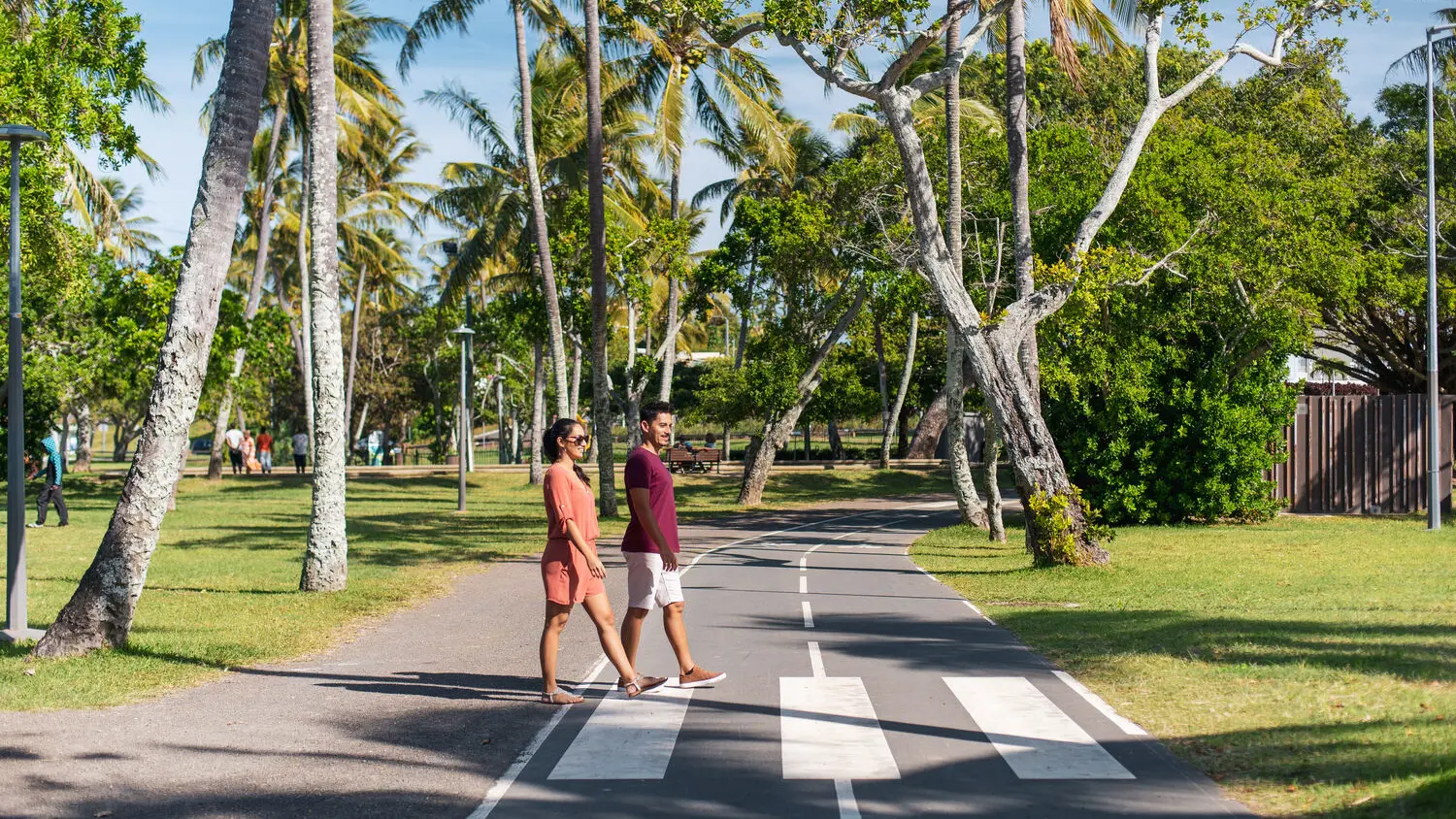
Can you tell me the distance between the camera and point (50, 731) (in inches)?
284

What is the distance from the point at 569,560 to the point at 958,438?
48.2ft

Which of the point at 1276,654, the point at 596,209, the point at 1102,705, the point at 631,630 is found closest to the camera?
the point at 1102,705

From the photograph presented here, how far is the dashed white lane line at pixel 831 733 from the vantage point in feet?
20.6

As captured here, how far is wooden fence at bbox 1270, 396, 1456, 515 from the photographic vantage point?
25.6m

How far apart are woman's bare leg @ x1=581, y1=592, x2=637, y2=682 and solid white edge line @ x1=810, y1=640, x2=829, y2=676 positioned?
1441 millimetres

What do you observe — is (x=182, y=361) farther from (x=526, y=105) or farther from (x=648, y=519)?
(x=526, y=105)

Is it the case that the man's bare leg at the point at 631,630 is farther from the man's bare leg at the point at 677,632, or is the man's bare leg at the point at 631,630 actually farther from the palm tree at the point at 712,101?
the palm tree at the point at 712,101

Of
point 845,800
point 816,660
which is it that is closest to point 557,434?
point 816,660

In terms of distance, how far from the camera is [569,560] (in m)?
7.95

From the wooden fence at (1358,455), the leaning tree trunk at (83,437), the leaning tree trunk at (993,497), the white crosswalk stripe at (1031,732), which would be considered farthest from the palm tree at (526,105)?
the leaning tree trunk at (83,437)

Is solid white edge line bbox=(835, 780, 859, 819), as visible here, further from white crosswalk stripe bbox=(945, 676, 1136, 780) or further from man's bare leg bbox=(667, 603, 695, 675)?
man's bare leg bbox=(667, 603, 695, 675)

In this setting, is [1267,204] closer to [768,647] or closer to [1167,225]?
[1167,225]

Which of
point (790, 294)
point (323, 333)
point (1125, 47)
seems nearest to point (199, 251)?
point (323, 333)

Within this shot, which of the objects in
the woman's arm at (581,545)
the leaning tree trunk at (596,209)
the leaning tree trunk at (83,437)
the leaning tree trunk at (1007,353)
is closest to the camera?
the woman's arm at (581,545)
